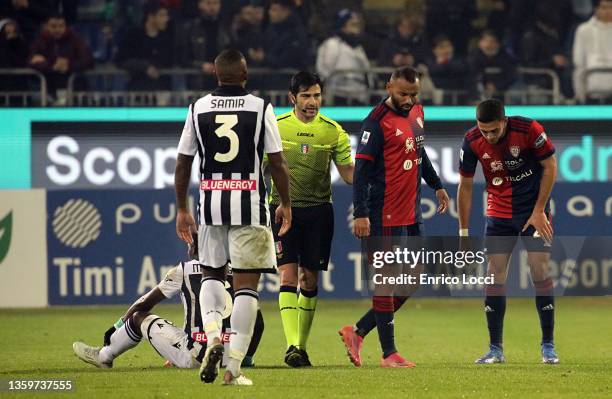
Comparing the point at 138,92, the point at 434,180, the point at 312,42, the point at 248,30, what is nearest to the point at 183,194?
the point at 434,180

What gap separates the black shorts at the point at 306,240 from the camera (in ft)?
31.9

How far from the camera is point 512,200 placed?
9727 mm

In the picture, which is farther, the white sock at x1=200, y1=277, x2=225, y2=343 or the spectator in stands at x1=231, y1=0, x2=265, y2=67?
the spectator in stands at x1=231, y1=0, x2=265, y2=67

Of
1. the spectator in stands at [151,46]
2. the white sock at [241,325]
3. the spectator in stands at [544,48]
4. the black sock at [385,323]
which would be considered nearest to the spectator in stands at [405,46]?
the spectator in stands at [544,48]

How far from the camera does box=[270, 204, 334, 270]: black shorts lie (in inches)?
383

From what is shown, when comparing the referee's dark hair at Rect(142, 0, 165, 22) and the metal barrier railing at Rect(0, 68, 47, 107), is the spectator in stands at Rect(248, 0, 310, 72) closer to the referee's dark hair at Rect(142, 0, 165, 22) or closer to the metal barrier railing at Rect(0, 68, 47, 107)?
the referee's dark hair at Rect(142, 0, 165, 22)

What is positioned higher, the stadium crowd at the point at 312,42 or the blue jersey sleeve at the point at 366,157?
the stadium crowd at the point at 312,42

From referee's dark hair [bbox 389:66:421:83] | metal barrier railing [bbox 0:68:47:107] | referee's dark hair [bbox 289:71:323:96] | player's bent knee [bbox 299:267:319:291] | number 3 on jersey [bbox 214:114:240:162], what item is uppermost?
referee's dark hair [bbox 389:66:421:83]

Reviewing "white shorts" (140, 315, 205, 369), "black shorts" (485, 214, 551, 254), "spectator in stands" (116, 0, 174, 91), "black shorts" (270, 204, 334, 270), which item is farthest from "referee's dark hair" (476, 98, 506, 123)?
"spectator in stands" (116, 0, 174, 91)

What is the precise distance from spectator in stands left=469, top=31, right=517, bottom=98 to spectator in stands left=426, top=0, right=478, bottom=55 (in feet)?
1.68

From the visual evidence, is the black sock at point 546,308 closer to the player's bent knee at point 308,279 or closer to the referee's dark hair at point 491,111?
the referee's dark hair at point 491,111

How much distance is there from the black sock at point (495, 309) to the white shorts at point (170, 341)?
7.01 feet

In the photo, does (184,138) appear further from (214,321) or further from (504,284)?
(504,284)

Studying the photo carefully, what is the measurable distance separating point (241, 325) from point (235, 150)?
1.01m
